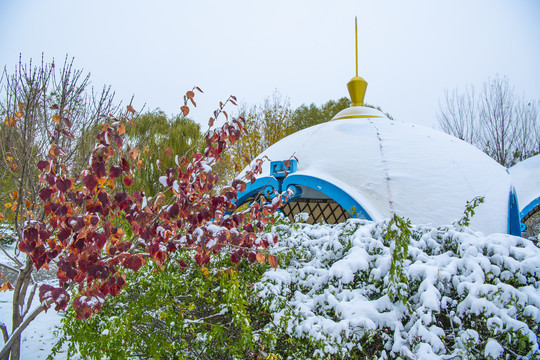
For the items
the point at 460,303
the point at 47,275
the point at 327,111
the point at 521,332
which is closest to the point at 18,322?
the point at 460,303

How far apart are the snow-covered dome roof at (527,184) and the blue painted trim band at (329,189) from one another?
2.69 meters

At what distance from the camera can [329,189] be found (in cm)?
387

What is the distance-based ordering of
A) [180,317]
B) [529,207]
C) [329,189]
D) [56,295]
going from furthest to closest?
1. [529,207]
2. [329,189]
3. [180,317]
4. [56,295]

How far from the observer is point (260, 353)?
190 centimetres

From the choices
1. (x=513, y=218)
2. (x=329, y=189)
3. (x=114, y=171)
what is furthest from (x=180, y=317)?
(x=513, y=218)

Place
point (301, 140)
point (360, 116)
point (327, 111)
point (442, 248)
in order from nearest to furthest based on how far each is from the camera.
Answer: point (442, 248) → point (301, 140) → point (360, 116) → point (327, 111)

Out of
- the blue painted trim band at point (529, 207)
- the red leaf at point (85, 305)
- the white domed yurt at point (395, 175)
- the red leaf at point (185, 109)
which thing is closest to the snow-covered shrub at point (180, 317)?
the red leaf at point (85, 305)

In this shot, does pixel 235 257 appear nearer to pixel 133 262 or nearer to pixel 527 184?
pixel 133 262

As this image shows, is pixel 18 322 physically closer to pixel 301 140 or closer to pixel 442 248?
pixel 442 248

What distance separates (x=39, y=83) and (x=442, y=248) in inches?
123

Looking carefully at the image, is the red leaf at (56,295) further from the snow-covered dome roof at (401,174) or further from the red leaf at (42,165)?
the snow-covered dome roof at (401,174)

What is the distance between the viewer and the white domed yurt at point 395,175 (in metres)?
3.70

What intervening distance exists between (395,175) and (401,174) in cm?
8

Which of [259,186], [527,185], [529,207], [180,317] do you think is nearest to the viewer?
[180,317]
